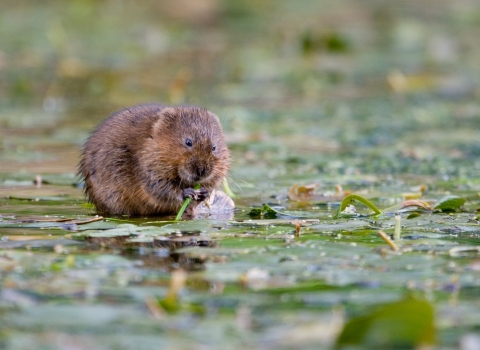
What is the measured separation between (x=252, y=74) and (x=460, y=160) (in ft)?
26.0

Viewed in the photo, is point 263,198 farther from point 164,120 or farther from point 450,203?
point 450,203

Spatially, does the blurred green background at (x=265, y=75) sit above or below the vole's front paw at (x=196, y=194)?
above

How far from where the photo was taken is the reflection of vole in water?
6441 millimetres

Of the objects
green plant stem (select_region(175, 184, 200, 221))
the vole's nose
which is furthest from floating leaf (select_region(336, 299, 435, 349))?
the vole's nose

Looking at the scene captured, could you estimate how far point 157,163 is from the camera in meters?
6.55

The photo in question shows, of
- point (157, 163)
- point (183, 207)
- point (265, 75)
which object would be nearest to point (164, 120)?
point (157, 163)

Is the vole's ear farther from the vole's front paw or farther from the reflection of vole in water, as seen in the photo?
the vole's front paw

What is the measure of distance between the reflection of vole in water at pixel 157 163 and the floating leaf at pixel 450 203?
141 centimetres

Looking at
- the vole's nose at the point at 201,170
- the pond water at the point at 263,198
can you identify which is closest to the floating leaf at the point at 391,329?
the pond water at the point at 263,198

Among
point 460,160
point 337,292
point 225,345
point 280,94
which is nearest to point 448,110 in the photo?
point 280,94

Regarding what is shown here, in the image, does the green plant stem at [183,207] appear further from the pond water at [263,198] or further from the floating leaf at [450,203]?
the floating leaf at [450,203]

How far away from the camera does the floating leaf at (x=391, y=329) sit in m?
3.40

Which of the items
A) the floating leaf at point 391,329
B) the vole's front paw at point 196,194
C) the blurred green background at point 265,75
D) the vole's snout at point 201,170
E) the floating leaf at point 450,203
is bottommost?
the floating leaf at point 391,329

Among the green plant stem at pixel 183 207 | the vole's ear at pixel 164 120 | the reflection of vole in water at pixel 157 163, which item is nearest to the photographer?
the green plant stem at pixel 183 207
